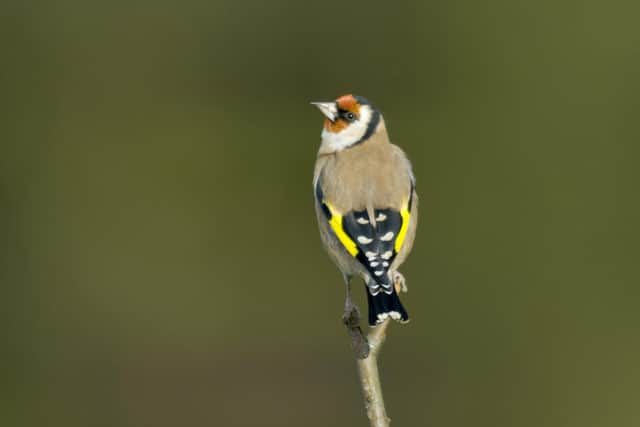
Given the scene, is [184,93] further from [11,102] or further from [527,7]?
[527,7]

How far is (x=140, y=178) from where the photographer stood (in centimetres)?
767

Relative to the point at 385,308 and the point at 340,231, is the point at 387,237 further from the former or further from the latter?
the point at 385,308

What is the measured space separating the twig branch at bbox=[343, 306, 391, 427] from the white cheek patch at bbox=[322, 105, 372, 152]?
120cm

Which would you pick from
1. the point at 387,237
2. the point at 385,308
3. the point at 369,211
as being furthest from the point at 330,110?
the point at 385,308

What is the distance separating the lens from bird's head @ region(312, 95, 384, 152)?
4.46 meters

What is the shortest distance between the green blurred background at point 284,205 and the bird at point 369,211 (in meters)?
2.77

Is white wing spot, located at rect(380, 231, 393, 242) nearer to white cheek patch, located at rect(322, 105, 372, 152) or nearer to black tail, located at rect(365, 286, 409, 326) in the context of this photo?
black tail, located at rect(365, 286, 409, 326)

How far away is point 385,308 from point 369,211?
20.3 inches

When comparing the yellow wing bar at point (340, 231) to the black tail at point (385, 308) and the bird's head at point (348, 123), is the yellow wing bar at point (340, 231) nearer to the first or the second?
the black tail at point (385, 308)

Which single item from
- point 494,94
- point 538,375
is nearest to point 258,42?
point 494,94

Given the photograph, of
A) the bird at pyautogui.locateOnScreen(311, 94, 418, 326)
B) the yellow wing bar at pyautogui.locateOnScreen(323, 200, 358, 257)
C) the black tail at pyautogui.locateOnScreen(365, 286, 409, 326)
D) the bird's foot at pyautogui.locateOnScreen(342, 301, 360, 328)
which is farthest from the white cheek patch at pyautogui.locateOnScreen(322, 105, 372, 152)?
the bird's foot at pyautogui.locateOnScreen(342, 301, 360, 328)

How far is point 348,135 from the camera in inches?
176

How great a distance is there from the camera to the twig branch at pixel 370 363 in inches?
112

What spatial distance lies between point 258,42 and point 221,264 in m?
1.65
